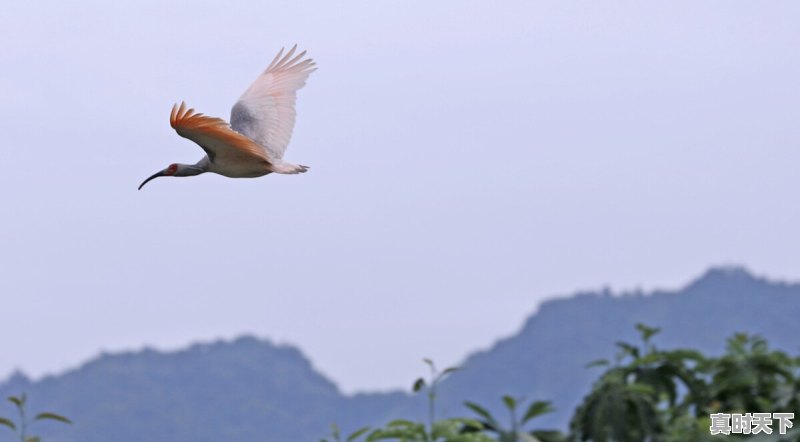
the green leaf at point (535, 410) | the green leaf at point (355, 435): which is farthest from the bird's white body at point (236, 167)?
the green leaf at point (535, 410)

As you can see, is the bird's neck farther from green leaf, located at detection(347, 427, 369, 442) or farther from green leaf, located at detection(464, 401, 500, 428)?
green leaf, located at detection(464, 401, 500, 428)

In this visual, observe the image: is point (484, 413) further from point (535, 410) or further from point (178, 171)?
point (178, 171)

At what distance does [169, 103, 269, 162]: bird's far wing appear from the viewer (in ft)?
26.6

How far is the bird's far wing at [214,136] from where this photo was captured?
26.6ft

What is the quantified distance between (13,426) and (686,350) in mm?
6582

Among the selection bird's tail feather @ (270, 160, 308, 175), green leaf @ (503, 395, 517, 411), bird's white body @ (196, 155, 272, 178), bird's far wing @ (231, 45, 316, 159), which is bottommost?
green leaf @ (503, 395, 517, 411)

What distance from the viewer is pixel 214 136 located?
8164mm

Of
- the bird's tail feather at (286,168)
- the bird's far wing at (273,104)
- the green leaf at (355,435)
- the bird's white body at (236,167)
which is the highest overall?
the bird's far wing at (273,104)

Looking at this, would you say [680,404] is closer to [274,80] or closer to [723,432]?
[723,432]

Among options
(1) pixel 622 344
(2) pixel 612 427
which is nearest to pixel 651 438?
(2) pixel 612 427

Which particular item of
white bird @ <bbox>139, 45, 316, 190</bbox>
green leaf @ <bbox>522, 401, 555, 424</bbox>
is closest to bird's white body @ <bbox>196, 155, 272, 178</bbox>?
white bird @ <bbox>139, 45, 316, 190</bbox>

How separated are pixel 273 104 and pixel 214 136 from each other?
3626mm

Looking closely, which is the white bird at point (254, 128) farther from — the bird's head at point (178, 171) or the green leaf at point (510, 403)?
the green leaf at point (510, 403)

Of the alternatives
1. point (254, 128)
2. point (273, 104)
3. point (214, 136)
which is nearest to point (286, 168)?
point (214, 136)
